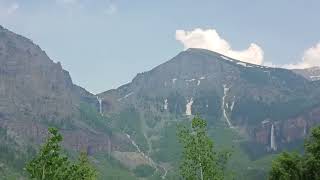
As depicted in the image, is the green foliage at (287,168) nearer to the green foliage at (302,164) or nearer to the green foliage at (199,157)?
the green foliage at (302,164)

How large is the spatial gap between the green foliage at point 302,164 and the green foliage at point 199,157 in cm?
2082

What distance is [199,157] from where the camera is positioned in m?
75.7

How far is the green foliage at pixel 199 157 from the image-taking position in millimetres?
74938

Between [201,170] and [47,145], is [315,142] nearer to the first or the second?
[201,170]

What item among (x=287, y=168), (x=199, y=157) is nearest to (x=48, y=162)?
(x=199, y=157)

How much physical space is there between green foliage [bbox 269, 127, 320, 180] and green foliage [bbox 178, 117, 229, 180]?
68.3 feet

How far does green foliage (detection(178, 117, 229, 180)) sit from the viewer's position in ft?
246

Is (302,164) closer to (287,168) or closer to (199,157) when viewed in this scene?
(287,168)

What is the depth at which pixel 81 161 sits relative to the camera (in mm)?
94688

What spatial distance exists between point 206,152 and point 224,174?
12.9ft

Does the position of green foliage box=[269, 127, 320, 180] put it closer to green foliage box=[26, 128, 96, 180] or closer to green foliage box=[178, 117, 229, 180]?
green foliage box=[178, 117, 229, 180]

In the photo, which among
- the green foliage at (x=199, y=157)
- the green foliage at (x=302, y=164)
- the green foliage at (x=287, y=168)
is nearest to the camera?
the green foliage at (x=199, y=157)

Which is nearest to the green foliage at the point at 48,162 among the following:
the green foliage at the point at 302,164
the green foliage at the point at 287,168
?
the green foliage at the point at 287,168

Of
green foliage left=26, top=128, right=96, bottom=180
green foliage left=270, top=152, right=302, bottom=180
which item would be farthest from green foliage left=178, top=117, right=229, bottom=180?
green foliage left=270, top=152, right=302, bottom=180
